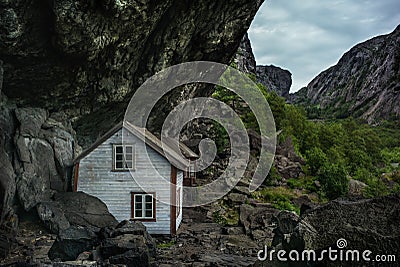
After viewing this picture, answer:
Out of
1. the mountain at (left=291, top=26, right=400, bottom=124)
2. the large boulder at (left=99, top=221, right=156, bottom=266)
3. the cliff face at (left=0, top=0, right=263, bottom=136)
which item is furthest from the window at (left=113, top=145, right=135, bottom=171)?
the mountain at (left=291, top=26, right=400, bottom=124)

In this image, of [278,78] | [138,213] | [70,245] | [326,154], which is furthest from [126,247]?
[278,78]

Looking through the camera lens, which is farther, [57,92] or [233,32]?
[233,32]

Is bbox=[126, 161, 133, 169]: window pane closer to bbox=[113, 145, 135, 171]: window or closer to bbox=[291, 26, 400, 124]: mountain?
bbox=[113, 145, 135, 171]: window

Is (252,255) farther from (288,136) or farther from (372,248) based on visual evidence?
(288,136)

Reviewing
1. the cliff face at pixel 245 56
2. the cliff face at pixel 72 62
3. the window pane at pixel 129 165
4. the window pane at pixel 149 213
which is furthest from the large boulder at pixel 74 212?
the cliff face at pixel 245 56

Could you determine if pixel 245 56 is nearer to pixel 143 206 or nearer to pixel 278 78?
pixel 143 206

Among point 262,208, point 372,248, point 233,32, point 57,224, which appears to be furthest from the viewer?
point 233,32

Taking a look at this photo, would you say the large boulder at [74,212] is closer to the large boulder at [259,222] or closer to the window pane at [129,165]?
the window pane at [129,165]

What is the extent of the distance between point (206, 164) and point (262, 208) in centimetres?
1050

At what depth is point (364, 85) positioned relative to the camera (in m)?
137

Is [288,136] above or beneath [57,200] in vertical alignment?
above

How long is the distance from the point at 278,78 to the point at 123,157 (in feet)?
529

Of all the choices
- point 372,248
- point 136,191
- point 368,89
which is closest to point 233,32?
point 136,191

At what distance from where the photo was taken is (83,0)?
17219 mm
